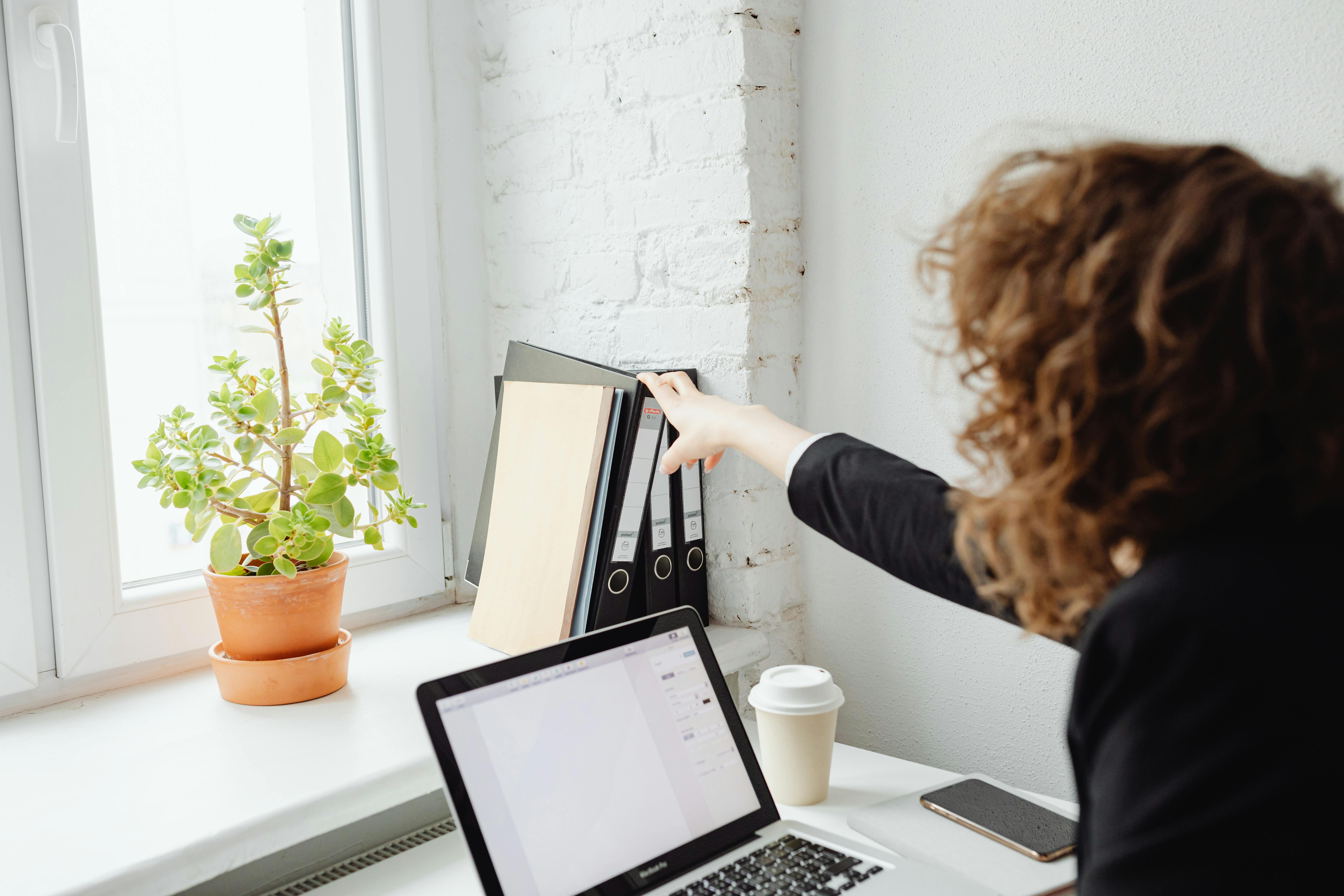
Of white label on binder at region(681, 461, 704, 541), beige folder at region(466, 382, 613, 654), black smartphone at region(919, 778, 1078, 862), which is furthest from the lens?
white label on binder at region(681, 461, 704, 541)

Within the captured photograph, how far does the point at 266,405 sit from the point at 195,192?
358 mm

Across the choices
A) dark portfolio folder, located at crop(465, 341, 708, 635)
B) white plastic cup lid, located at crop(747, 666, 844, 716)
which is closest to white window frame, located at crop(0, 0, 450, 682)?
dark portfolio folder, located at crop(465, 341, 708, 635)

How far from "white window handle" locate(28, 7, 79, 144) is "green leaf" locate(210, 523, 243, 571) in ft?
1.56

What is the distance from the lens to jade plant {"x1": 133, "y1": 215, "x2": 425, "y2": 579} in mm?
1019

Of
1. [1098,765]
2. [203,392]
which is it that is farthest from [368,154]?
[1098,765]

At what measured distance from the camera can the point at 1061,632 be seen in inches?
23.0

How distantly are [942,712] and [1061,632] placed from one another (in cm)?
70

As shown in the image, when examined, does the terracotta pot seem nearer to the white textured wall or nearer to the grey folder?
the grey folder

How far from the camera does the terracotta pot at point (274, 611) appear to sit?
1.03 m

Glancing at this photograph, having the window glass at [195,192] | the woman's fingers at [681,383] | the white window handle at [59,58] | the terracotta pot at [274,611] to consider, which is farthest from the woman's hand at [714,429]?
the white window handle at [59,58]

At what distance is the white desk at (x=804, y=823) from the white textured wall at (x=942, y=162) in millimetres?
159

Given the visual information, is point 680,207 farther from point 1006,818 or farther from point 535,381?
point 1006,818

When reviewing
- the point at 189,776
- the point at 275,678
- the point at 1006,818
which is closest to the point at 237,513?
the point at 275,678

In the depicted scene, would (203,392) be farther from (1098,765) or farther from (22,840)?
(1098,765)
